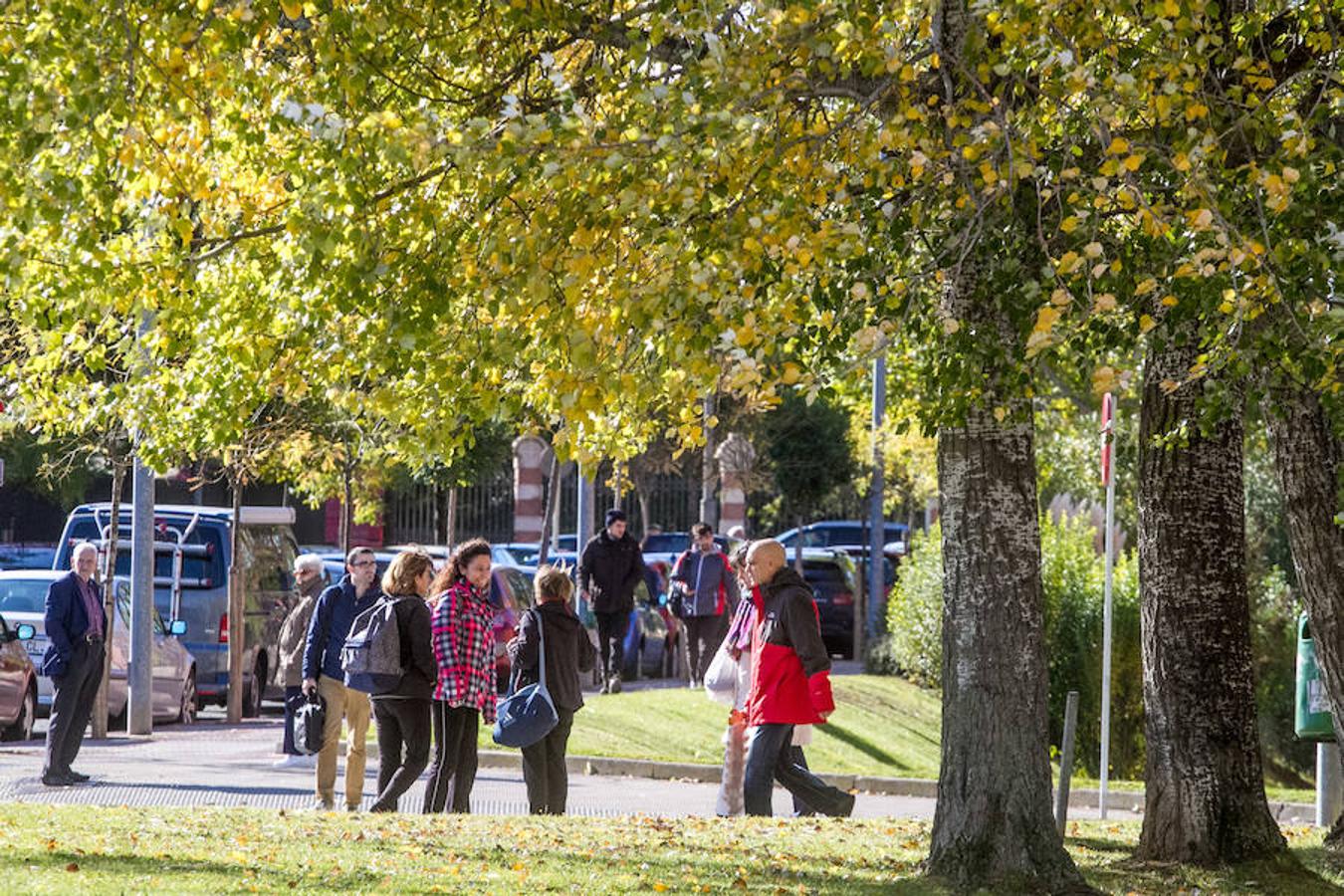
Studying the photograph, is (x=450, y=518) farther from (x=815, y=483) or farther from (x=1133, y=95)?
(x=1133, y=95)

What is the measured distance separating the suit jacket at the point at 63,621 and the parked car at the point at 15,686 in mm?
2585

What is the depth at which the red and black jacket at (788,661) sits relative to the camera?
12.4m

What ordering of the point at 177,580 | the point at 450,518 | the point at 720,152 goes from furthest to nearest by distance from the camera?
the point at 450,518 < the point at 177,580 < the point at 720,152

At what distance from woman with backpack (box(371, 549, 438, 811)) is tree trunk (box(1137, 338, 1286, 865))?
4.06 meters

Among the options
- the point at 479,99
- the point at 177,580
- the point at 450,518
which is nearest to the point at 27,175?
the point at 479,99

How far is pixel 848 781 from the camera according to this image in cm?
1817

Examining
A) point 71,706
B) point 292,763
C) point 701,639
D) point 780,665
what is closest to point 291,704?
point 71,706

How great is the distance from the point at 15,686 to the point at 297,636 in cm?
426

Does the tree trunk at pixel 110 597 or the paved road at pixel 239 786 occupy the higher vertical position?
the tree trunk at pixel 110 597

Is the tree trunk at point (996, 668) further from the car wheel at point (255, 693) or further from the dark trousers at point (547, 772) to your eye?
the car wheel at point (255, 693)

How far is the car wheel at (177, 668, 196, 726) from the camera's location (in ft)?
71.1

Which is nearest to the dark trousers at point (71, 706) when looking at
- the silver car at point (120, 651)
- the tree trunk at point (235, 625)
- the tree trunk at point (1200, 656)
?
the silver car at point (120, 651)

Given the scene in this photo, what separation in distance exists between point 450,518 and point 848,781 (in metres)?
14.0

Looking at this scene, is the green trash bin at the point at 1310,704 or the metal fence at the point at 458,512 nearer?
the green trash bin at the point at 1310,704
